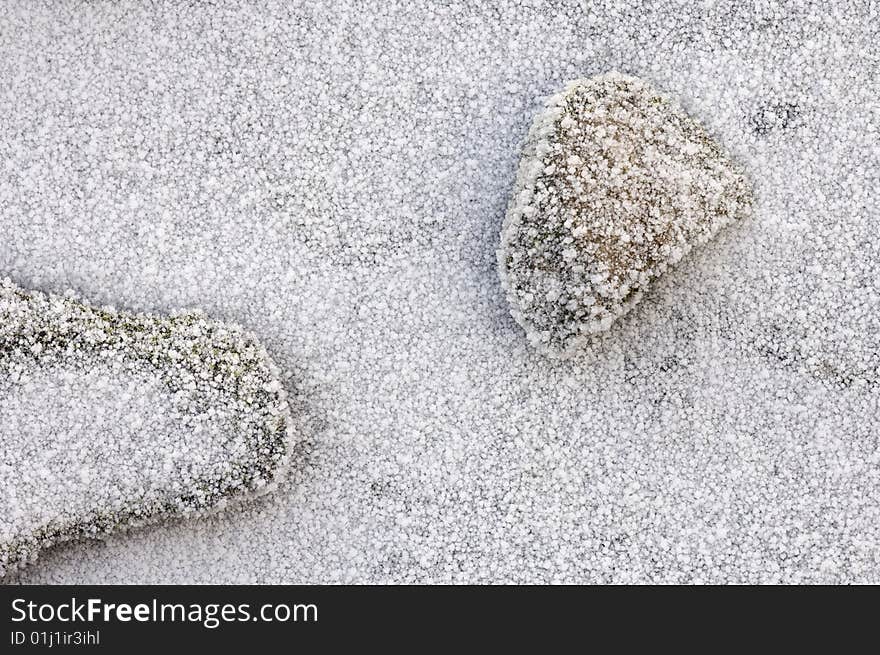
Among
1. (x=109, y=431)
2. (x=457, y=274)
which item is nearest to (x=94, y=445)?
(x=109, y=431)

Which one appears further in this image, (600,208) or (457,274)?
(457,274)

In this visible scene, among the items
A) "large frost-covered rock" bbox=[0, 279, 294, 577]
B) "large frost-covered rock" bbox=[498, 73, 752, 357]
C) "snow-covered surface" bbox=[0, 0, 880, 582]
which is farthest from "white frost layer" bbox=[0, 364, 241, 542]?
"large frost-covered rock" bbox=[498, 73, 752, 357]

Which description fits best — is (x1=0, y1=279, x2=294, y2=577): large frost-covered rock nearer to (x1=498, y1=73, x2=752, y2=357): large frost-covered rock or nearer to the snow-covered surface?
the snow-covered surface

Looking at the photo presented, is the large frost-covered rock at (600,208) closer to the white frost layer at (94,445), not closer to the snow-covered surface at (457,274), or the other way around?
the snow-covered surface at (457,274)

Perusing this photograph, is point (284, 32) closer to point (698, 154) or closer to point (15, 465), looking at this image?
point (698, 154)

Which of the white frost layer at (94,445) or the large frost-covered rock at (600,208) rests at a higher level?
the large frost-covered rock at (600,208)

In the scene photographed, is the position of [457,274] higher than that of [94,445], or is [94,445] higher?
[457,274]

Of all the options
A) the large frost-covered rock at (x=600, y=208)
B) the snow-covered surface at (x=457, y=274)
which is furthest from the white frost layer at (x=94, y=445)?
the large frost-covered rock at (x=600, y=208)

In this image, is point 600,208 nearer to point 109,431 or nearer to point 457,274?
point 457,274
